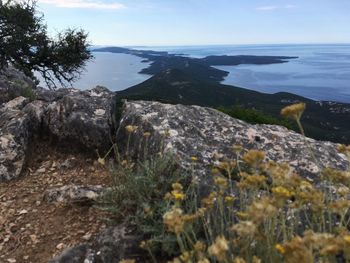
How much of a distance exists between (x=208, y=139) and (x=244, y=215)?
335 centimetres

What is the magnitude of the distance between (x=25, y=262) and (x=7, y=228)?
0.75 metres

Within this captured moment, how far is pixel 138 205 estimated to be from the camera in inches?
164

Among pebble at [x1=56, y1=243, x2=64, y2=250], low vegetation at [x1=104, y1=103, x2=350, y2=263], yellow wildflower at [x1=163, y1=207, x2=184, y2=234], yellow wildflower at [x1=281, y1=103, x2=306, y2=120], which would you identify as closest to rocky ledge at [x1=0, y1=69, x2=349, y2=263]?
low vegetation at [x1=104, y1=103, x2=350, y2=263]

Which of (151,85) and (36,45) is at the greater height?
(36,45)

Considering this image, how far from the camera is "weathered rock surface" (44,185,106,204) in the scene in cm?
516

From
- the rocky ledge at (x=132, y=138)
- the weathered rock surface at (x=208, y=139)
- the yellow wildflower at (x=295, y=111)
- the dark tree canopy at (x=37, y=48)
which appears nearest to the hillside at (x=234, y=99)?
the dark tree canopy at (x=37, y=48)

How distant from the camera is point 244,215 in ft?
7.57

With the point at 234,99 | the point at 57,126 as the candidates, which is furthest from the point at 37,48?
the point at 234,99

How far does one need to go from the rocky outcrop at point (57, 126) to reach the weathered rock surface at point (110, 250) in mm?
2627

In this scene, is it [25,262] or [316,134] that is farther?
[316,134]

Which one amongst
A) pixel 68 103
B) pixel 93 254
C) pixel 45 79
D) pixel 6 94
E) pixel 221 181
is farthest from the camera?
pixel 45 79

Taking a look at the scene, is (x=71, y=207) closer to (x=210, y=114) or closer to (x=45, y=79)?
(x=210, y=114)

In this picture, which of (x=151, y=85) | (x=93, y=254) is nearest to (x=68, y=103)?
(x=93, y=254)

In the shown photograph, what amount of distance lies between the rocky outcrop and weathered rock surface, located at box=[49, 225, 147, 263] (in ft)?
8.62
